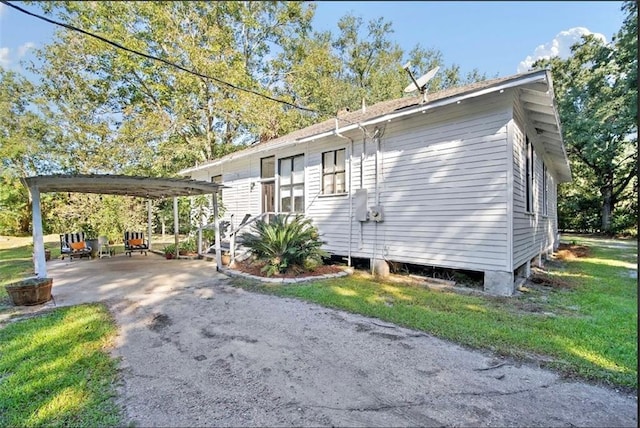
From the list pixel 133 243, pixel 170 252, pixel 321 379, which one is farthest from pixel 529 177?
pixel 133 243

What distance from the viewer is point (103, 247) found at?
11.3 m

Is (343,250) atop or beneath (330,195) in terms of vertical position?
beneath

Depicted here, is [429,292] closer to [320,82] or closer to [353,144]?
[353,144]

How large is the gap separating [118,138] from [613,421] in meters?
17.4

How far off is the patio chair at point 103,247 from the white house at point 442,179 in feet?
21.8

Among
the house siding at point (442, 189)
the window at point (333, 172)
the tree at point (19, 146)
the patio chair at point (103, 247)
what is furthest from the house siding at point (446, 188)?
the tree at point (19, 146)

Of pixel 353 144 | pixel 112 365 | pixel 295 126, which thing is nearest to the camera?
pixel 112 365

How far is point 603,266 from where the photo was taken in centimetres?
846

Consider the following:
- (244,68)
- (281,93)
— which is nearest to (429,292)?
(244,68)

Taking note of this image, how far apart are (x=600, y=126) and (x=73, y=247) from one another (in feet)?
78.8

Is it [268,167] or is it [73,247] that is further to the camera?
[73,247]

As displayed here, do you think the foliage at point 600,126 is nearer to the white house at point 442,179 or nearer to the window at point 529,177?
the window at point 529,177

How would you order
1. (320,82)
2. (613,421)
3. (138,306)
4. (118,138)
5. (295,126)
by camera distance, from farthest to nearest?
(320,82)
(295,126)
(118,138)
(138,306)
(613,421)

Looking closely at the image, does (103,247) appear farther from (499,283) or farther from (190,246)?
(499,283)
